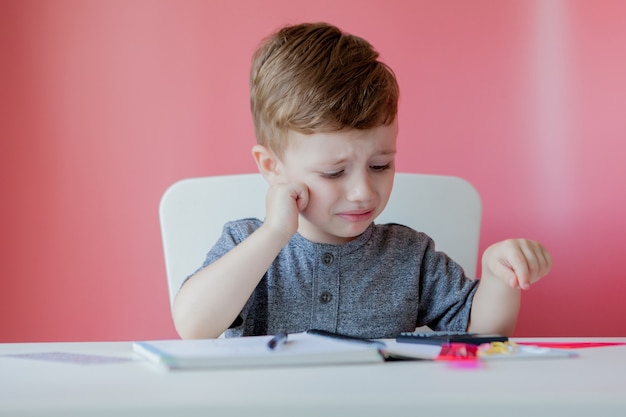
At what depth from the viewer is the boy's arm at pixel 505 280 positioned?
3.21 ft

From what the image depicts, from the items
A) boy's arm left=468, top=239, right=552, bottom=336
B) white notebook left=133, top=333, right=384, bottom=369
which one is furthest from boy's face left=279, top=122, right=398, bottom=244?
white notebook left=133, top=333, right=384, bottom=369

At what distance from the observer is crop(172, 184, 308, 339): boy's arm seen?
1.04 meters

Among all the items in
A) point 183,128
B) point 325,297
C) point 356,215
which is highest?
point 183,128

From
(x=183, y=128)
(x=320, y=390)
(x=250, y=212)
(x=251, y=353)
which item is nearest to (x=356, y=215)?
(x=250, y=212)

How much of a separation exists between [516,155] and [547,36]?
24 cm

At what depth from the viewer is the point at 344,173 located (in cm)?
109

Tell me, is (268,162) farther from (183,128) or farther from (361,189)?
(183,128)

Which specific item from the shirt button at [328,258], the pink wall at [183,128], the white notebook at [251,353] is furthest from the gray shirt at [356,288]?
the pink wall at [183,128]

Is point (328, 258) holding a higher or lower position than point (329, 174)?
lower

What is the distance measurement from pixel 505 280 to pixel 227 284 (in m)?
0.33

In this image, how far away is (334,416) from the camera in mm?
494

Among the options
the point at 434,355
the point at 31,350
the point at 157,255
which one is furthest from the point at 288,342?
the point at 157,255

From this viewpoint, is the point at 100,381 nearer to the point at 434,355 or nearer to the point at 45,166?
the point at 434,355

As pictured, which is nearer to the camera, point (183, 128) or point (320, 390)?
point (320, 390)
